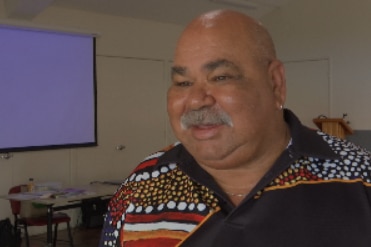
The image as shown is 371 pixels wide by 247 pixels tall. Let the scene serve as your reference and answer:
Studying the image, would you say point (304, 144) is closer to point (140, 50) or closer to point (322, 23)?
point (140, 50)

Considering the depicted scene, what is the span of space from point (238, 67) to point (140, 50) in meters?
6.43

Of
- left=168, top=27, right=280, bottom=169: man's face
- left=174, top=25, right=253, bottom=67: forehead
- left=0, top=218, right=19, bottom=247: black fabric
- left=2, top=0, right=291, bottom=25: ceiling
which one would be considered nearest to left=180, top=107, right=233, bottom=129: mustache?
left=168, top=27, right=280, bottom=169: man's face

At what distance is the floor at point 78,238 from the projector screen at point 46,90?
3.51ft

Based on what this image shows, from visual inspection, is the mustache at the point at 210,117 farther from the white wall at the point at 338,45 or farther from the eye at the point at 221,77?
the white wall at the point at 338,45

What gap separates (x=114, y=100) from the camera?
23.2 ft

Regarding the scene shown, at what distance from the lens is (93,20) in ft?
22.3

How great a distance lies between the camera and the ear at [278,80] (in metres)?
1.14

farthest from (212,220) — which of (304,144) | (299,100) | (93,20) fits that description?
(299,100)

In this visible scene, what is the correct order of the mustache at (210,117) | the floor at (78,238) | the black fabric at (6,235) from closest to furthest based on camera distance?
the mustache at (210,117) → the black fabric at (6,235) → the floor at (78,238)

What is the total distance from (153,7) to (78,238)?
333cm

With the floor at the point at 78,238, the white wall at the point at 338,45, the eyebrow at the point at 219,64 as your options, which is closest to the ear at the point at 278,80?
Answer: the eyebrow at the point at 219,64

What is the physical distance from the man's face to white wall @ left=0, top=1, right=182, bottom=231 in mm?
5134

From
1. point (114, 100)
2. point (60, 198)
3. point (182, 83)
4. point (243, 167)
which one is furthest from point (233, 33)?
point (114, 100)

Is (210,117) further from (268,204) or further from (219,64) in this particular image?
(268,204)
